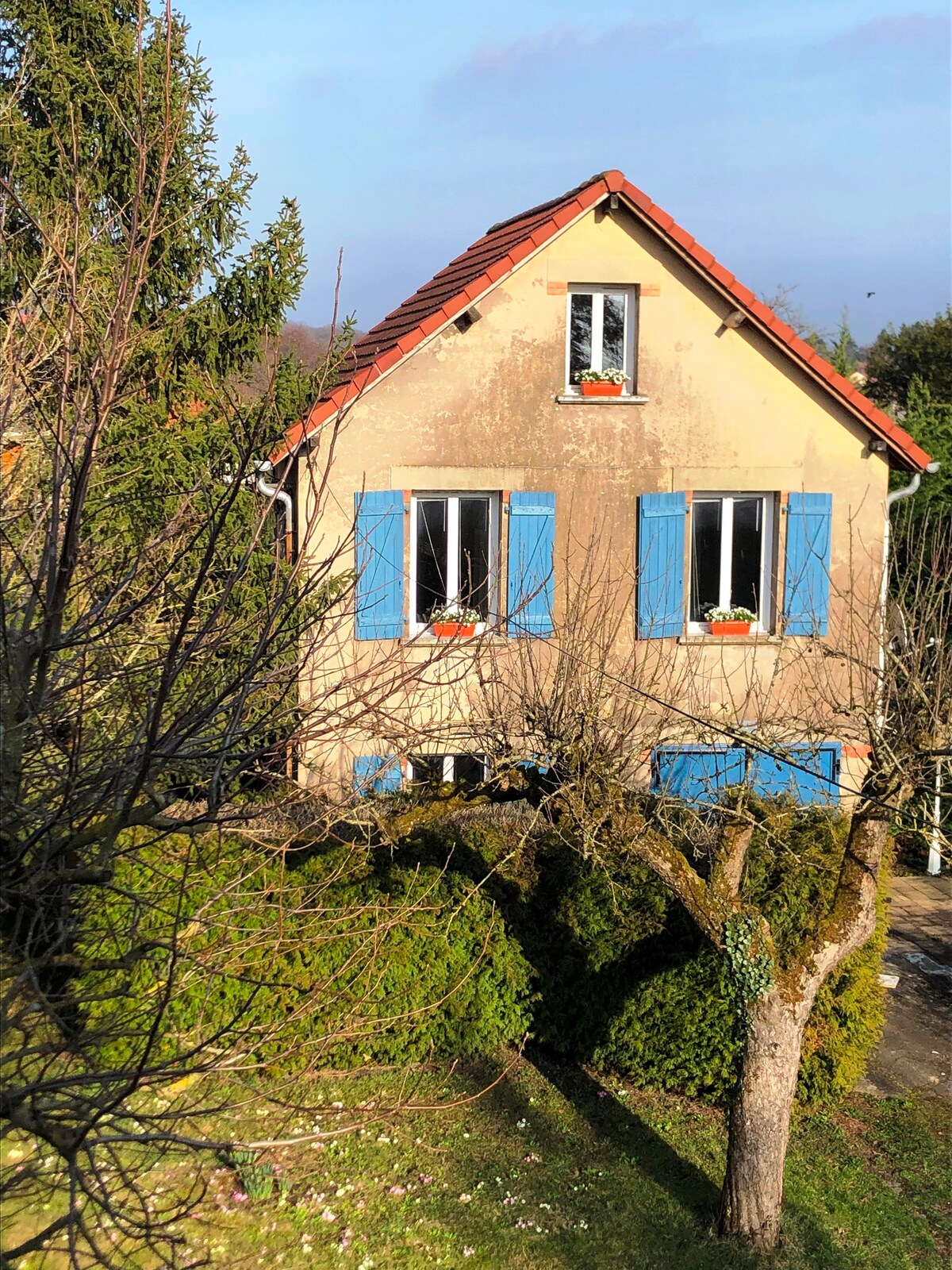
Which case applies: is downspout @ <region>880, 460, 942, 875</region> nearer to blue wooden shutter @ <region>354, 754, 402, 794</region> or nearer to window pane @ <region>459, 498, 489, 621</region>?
blue wooden shutter @ <region>354, 754, 402, 794</region>

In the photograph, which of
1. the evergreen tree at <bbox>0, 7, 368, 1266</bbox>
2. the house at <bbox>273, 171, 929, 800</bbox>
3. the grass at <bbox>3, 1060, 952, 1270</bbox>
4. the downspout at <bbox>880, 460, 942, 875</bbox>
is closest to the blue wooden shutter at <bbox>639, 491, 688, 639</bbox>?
the house at <bbox>273, 171, 929, 800</bbox>

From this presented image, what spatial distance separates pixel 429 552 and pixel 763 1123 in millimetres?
6608

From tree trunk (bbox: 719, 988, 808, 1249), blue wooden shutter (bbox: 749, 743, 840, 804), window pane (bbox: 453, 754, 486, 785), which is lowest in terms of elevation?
tree trunk (bbox: 719, 988, 808, 1249)

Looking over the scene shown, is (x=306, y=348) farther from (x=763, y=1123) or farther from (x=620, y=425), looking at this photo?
(x=620, y=425)

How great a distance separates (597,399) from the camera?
1185 centimetres

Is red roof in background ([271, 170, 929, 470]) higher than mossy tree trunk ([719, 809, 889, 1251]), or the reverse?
red roof in background ([271, 170, 929, 470])

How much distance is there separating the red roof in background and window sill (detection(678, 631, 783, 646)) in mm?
2494

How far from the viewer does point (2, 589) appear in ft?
11.1

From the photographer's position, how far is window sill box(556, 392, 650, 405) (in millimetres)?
11805

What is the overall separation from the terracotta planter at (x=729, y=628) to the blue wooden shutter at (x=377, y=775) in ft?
12.3

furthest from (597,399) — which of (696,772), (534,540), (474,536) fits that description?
(696,772)

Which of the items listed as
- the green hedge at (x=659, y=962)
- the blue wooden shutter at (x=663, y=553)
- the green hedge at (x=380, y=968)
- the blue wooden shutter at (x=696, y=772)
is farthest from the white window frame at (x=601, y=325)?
the green hedge at (x=380, y=968)

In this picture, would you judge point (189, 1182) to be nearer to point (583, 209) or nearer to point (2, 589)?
point (2, 589)

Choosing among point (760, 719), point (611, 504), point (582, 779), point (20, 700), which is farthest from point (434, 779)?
point (20, 700)
